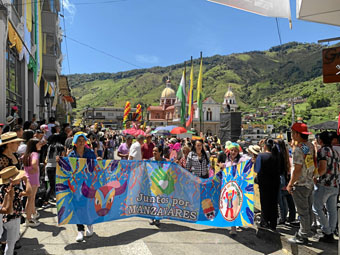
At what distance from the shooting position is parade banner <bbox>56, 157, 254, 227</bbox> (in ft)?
16.8

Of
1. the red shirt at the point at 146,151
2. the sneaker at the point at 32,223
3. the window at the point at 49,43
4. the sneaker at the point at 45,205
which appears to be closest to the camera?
the sneaker at the point at 32,223

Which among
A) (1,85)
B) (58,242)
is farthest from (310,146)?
(1,85)

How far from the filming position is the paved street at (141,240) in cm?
461

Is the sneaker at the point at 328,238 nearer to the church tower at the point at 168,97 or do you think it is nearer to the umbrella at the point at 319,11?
the umbrella at the point at 319,11

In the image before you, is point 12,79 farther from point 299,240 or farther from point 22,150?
point 299,240

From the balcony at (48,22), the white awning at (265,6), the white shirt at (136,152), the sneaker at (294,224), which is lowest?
the sneaker at (294,224)

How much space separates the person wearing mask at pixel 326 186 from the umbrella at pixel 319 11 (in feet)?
6.76

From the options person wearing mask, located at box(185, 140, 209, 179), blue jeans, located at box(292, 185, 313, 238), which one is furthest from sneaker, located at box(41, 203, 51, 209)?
blue jeans, located at box(292, 185, 313, 238)

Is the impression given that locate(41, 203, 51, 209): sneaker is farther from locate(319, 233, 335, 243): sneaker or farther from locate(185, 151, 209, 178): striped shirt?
locate(319, 233, 335, 243): sneaker

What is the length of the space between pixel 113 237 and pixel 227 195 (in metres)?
2.28

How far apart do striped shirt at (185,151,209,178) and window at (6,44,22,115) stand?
9740mm

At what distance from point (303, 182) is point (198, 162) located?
2.21 metres

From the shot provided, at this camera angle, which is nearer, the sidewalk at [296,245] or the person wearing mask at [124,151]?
the sidewalk at [296,245]

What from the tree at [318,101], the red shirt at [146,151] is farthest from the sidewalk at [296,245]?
the tree at [318,101]
